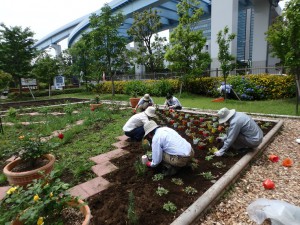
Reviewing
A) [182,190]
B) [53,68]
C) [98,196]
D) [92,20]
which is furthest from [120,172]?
[53,68]

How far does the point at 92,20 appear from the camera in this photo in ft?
45.8

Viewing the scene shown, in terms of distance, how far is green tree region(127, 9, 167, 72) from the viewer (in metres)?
20.2

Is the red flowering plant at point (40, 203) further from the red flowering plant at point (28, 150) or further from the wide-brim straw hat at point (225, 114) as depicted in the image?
the wide-brim straw hat at point (225, 114)

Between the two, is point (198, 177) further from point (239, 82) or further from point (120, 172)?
point (239, 82)

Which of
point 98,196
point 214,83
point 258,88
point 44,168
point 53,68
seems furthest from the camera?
point 53,68

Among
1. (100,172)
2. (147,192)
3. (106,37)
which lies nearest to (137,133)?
(100,172)

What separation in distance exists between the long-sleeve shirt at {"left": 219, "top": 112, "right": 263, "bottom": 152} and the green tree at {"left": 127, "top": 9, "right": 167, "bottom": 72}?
1722 cm

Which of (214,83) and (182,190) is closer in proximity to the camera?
(182,190)

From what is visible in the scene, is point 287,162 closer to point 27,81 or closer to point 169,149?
point 169,149

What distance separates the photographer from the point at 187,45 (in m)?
12.6

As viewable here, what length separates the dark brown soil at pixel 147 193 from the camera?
238cm

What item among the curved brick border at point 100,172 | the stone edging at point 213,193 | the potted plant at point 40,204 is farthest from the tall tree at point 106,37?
the potted plant at point 40,204

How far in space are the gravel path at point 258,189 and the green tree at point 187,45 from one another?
913cm

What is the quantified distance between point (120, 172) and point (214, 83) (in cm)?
1017
